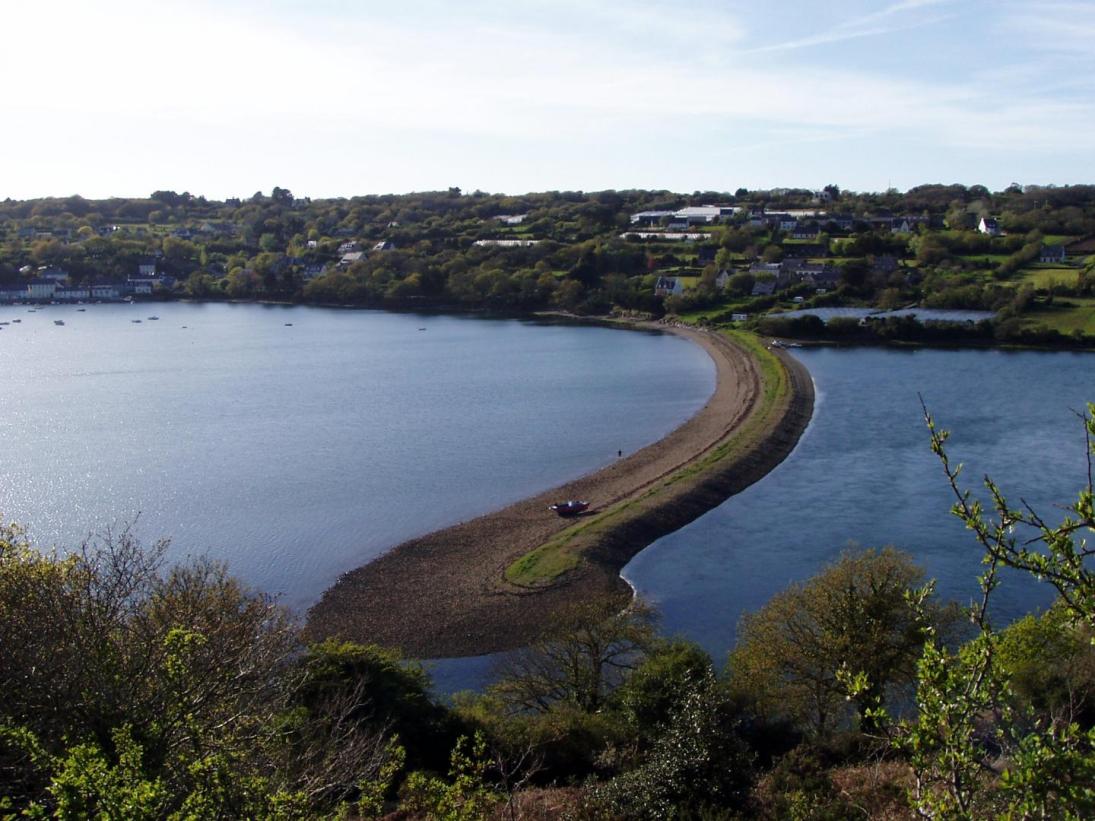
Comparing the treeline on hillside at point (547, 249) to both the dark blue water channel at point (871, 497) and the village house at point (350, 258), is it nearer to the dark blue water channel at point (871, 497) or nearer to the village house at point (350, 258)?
the village house at point (350, 258)

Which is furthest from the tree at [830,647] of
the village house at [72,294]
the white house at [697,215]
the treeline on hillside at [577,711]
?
the village house at [72,294]

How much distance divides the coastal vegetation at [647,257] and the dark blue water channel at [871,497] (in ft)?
56.7

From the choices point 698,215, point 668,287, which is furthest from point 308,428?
point 698,215

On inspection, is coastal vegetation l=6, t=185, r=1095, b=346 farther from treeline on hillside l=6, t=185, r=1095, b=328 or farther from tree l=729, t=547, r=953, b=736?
tree l=729, t=547, r=953, b=736

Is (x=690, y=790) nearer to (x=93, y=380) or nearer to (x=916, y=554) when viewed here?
(x=916, y=554)

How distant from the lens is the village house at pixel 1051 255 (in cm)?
7062

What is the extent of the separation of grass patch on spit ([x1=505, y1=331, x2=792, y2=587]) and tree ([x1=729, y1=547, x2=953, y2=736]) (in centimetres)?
777

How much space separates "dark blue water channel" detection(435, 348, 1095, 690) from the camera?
778 inches

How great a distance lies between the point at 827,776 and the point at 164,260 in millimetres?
99397

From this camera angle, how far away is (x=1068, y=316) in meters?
56.3

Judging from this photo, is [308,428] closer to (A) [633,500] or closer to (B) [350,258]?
(A) [633,500]

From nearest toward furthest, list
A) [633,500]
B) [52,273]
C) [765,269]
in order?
[633,500], [765,269], [52,273]

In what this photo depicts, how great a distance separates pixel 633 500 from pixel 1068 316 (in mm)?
41929

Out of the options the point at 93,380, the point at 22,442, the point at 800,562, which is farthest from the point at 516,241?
the point at 800,562
